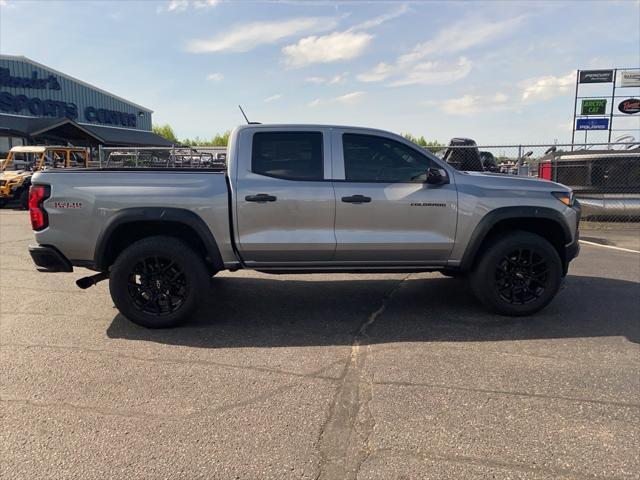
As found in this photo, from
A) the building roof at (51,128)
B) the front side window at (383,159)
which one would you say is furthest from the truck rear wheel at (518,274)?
the building roof at (51,128)

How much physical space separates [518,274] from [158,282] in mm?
3659

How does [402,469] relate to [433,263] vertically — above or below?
below

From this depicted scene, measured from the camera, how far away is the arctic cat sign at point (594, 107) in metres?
23.5

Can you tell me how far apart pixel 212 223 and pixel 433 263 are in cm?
227

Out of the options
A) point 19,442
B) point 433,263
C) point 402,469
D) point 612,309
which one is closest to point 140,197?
point 19,442

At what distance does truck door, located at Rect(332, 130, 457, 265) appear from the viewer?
4.69 m

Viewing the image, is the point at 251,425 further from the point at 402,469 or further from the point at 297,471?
the point at 402,469

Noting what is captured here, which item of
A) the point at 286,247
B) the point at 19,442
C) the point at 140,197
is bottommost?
the point at 19,442

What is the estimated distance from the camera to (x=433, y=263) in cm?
491

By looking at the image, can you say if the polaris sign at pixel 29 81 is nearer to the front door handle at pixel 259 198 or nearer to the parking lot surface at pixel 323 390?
the parking lot surface at pixel 323 390

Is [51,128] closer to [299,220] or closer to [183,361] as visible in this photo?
[299,220]

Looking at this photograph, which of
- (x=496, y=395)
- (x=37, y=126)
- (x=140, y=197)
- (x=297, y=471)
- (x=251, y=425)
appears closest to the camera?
(x=297, y=471)

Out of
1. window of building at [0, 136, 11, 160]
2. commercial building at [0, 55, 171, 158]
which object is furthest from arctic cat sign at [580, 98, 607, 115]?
window of building at [0, 136, 11, 160]

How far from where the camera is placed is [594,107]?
77.7 feet
